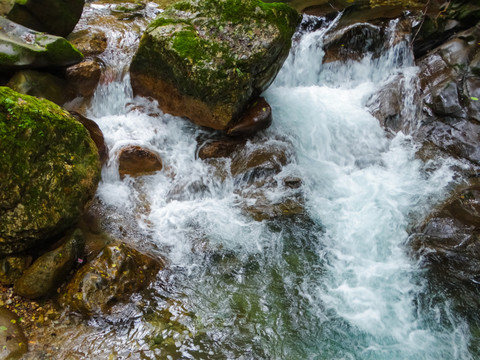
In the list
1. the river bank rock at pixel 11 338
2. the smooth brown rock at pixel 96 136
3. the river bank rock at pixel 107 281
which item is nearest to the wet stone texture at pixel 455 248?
the river bank rock at pixel 107 281

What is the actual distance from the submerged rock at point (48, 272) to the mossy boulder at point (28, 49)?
3.93 m

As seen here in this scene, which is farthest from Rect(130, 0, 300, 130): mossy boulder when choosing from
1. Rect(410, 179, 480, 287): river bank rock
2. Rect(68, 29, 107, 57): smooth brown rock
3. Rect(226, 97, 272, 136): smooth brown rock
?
Rect(410, 179, 480, 287): river bank rock

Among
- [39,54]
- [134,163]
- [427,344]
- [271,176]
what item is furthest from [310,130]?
Result: [39,54]

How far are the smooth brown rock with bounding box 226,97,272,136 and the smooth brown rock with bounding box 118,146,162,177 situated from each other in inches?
63.8

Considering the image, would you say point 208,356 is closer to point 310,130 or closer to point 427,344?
point 427,344

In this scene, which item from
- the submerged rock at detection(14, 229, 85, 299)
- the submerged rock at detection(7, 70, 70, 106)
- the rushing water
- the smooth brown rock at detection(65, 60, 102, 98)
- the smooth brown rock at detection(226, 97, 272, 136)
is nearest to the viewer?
the rushing water

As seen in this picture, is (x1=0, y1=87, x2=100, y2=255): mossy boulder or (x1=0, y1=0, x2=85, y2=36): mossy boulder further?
(x1=0, y1=0, x2=85, y2=36): mossy boulder

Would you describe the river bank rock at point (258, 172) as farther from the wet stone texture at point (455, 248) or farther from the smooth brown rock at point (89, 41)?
the smooth brown rock at point (89, 41)

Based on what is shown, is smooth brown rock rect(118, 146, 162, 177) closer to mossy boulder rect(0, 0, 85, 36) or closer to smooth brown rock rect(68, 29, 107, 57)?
smooth brown rock rect(68, 29, 107, 57)

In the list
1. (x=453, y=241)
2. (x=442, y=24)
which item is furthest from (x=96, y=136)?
(x=442, y=24)

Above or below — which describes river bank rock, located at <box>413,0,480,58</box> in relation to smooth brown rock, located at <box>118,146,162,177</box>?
above

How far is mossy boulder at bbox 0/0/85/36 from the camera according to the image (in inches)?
296

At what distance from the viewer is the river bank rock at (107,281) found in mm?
4566

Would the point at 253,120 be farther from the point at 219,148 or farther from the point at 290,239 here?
the point at 290,239
